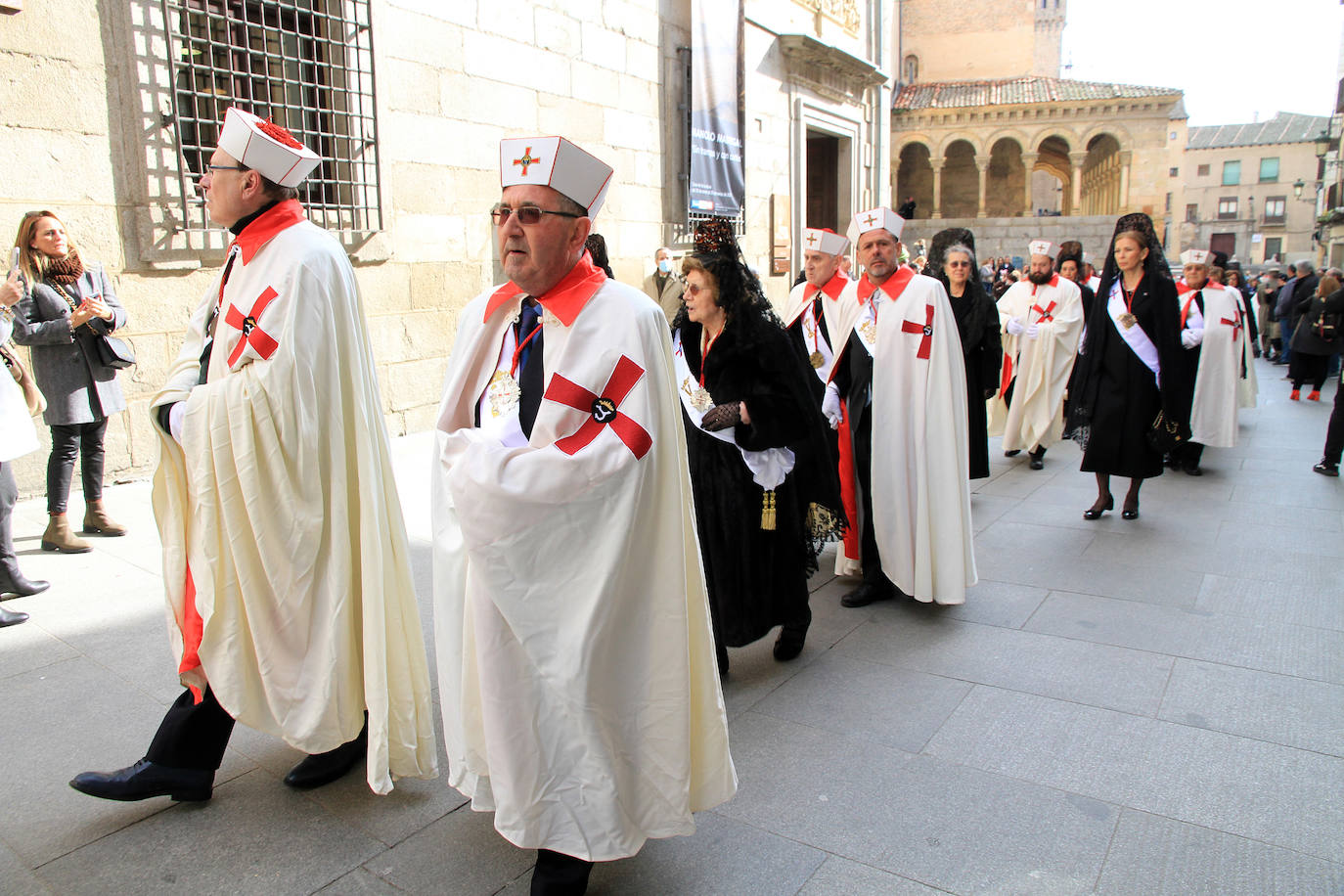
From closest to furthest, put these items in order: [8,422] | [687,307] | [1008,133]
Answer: [687,307]
[8,422]
[1008,133]

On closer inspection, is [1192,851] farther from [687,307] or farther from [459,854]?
[687,307]

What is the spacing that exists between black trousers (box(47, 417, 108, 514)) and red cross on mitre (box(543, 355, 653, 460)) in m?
4.46

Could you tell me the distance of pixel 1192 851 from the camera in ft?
8.55

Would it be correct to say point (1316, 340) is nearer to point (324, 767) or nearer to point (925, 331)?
point (925, 331)

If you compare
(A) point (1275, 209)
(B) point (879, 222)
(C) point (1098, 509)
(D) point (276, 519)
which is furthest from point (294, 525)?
(A) point (1275, 209)

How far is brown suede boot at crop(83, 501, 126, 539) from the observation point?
5523 mm

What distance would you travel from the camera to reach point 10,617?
423cm

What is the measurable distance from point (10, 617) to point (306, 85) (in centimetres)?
487

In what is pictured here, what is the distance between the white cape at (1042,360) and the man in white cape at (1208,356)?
0.96 meters

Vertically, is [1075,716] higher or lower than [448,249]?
lower

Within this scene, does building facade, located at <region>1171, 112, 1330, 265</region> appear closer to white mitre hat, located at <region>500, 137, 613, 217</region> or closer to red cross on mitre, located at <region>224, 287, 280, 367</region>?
white mitre hat, located at <region>500, 137, 613, 217</region>

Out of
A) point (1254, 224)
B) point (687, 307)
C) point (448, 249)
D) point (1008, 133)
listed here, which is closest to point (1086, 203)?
point (1008, 133)

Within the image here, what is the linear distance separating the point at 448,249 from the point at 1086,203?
4732cm

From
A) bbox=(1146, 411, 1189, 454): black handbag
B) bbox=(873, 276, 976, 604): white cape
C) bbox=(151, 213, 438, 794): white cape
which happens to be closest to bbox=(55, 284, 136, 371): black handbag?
bbox=(151, 213, 438, 794): white cape
